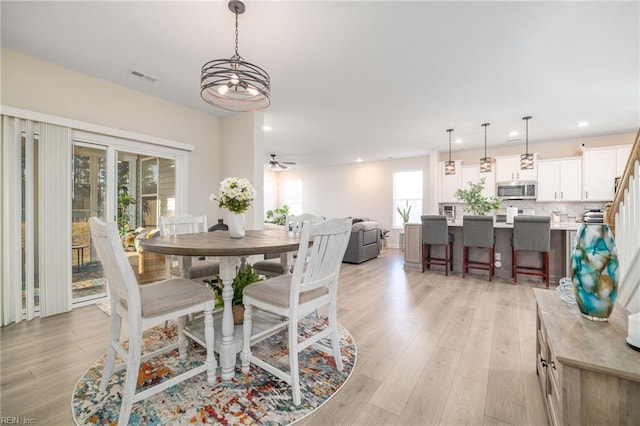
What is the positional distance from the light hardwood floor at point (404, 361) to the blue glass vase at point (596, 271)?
687mm

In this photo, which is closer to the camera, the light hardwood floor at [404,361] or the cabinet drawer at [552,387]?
the cabinet drawer at [552,387]

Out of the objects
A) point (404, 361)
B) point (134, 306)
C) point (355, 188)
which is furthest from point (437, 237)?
point (355, 188)

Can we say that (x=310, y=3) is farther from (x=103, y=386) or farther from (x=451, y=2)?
(x=103, y=386)

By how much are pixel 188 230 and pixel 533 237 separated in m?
4.57

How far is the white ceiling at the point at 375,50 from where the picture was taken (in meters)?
2.06

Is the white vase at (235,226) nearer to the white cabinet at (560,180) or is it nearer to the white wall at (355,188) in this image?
the white cabinet at (560,180)

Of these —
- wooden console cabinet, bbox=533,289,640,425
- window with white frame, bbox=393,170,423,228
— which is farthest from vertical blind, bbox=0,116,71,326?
window with white frame, bbox=393,170,423,228

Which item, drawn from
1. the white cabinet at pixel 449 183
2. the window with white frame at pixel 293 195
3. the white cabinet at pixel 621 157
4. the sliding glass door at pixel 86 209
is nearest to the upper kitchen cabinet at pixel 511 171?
the white cabinet at pixel 449 183

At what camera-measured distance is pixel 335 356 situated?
1871mm

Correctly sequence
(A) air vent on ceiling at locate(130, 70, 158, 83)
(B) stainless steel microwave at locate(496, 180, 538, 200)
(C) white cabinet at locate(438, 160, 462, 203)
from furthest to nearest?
(C) white cabinet at locate(438, 160, 462, 203) → (B) stainless steel microwave at locate(496, 180, 538, 200) → (A) air vent on ceiling at locate(130, 70, 158, 83)

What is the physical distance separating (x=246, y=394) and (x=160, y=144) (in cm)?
337

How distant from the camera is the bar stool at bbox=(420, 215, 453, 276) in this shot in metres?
4.51

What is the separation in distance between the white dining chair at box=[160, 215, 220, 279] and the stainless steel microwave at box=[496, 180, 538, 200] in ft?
19.9

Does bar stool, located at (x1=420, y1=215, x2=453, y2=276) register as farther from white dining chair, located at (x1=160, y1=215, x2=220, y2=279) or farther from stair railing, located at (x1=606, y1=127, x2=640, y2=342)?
white dining chair, located at (x1=160, y1=215, x2=220, y2=279)
